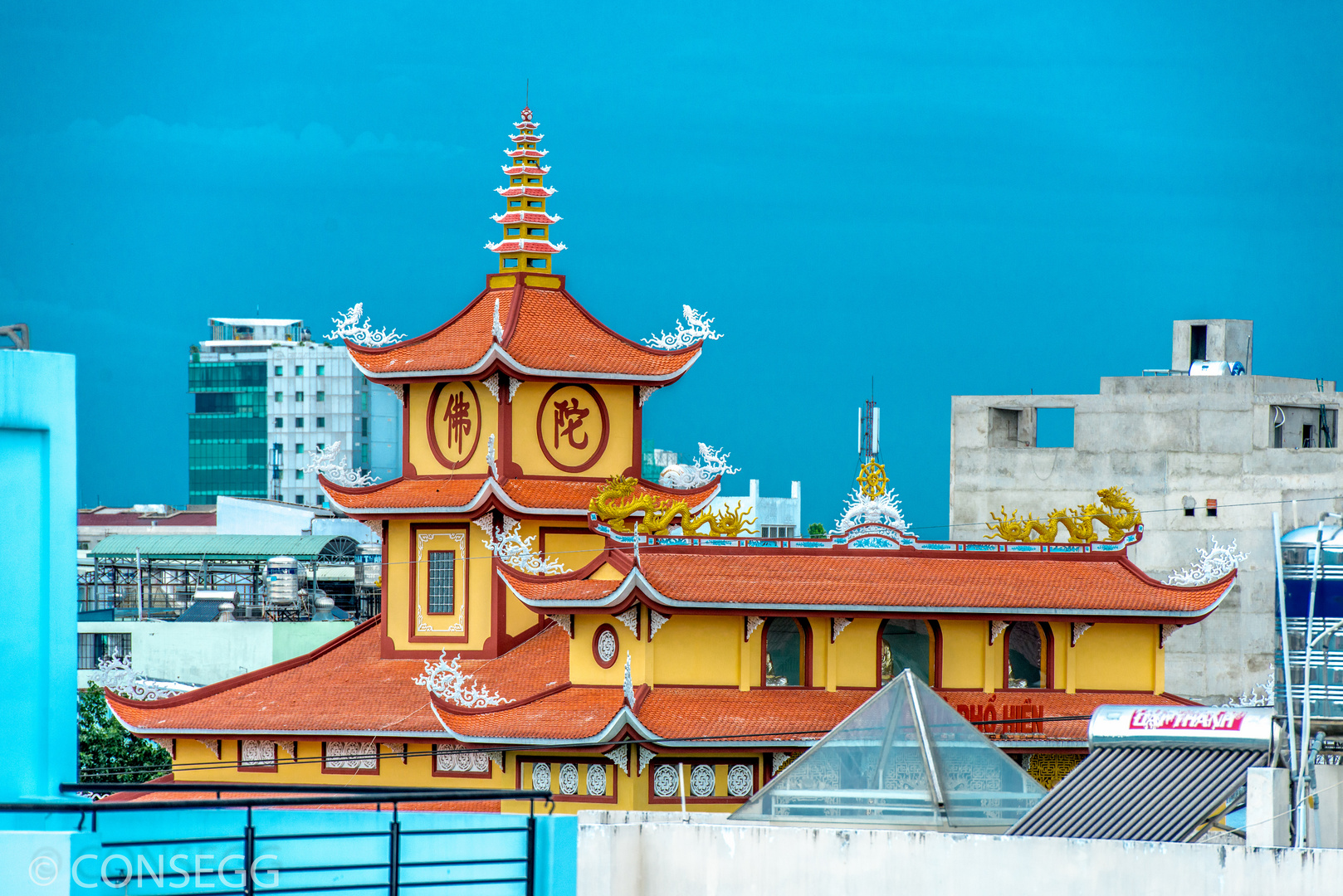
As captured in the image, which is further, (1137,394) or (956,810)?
(1137,394)

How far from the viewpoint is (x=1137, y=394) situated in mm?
74688

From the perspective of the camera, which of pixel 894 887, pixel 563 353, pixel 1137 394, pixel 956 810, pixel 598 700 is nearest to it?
pixel 894 887

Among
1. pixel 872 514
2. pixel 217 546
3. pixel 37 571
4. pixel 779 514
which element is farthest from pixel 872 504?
pixel 779 514

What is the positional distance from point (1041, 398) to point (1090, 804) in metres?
53.1

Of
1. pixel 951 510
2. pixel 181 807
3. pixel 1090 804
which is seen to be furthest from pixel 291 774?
pixel 951 510

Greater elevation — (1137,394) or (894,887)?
(1137,394)

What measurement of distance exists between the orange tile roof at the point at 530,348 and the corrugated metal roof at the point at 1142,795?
833 inches

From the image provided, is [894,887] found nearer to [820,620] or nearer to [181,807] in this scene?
[181,807]

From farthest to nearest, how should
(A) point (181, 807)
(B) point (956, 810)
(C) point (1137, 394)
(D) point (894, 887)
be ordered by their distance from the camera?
1. (C) point (1137, 394)
2. (B) point (956, 810)
3. (D) point (894, 887)
4. (A) point (181, 807)

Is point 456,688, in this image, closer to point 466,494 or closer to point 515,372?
point 466,494

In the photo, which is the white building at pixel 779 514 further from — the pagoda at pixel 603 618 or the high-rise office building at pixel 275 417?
the pagoda at pixel 603 618

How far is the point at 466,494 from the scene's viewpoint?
4475 centimetres

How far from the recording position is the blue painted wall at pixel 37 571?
19.4 metres

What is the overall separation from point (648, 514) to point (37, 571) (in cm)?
2221
